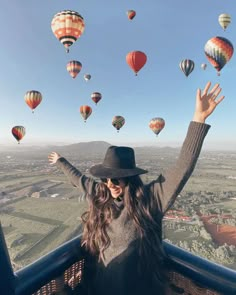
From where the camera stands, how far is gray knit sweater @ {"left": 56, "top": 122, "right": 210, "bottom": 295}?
1.40 meters

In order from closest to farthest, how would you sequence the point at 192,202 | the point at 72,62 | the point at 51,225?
the point at 72,62 < the point at 51,225 < the point at 192,202

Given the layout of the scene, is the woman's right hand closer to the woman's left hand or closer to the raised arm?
the raised arm

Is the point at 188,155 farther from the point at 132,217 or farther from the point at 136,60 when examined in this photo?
the point at 136,60

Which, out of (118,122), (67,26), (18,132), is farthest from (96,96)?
(67,26)

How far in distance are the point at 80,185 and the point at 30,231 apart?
86.6 feet

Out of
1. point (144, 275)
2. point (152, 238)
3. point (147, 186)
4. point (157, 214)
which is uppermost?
point (147, 186)

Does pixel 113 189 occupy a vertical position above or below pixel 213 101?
below

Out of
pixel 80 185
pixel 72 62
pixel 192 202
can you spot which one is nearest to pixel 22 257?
pixel 72 62

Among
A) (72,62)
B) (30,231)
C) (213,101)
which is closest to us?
(213,101)

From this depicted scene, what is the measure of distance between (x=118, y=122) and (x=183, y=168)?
71.0 feet

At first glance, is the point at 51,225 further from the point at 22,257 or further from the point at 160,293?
the point at 160,293

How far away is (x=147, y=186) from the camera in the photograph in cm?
160

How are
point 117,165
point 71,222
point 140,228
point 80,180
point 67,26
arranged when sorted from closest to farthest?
point 140,228 < point 117,165 < point 80,180 < point 67,26 < point 71,222

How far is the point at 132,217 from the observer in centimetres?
156
